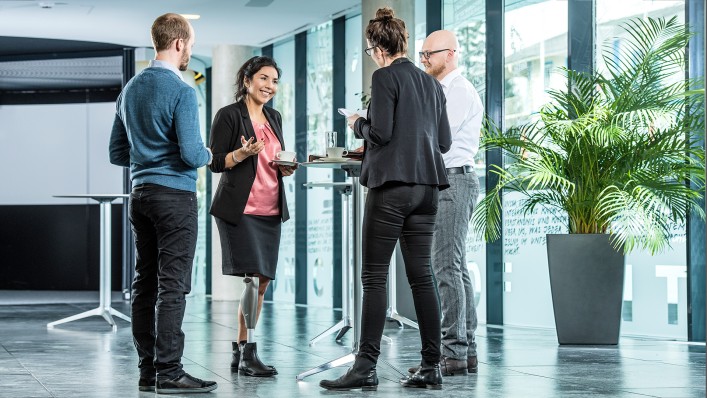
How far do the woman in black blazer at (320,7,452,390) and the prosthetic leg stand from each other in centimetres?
53

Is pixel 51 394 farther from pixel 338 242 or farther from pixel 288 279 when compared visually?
pixel 288 279

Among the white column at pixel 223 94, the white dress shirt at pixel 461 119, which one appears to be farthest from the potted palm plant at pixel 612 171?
the white column at pixel 223 94

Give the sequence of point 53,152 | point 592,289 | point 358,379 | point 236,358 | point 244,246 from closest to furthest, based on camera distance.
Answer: point 358,379 < point 244,246 < point 236,358 < point 592,289 < point 53,152

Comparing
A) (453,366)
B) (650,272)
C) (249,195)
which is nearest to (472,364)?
(453,366)

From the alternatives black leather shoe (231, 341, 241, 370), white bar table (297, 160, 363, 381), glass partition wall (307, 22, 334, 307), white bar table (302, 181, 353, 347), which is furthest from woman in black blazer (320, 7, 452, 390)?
glass partition wall (307, 22, 334, 307)

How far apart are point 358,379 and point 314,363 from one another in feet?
3.71

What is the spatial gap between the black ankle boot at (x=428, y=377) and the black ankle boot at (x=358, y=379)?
16 centimetres

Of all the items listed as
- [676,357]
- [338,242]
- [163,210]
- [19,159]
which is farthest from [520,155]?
[19,159]

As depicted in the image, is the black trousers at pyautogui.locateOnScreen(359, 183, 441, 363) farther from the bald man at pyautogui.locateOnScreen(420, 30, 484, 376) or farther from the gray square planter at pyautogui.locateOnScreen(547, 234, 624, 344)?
the gray square planter at pyautogui.locateOnScreen(547, 234, 624, 344)

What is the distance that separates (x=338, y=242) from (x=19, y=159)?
3763 mm

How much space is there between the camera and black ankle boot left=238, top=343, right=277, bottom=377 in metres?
4.28

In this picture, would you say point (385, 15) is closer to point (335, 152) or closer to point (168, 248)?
point (335, 152)

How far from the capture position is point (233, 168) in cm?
423

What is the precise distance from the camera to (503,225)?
303 inches
